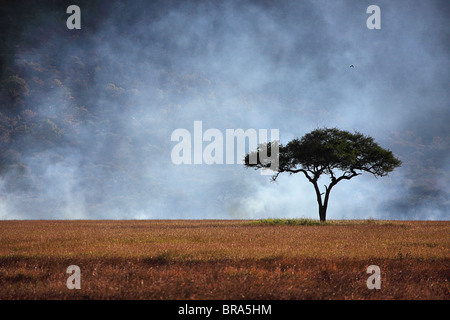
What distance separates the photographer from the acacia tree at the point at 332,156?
1570 inches

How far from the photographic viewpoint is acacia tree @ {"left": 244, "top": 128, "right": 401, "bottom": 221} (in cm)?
3988

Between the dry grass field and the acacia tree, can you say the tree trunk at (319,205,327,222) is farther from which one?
the dry grass field

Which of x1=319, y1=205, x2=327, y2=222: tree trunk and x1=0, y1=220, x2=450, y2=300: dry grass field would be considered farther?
x1=319, y1=205, x2=327, y2=222: tree trunk

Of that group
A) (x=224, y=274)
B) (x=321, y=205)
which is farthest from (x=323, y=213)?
(x=224, y=274)

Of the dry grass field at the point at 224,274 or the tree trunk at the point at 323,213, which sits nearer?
the dry grass field at the point at 224,274

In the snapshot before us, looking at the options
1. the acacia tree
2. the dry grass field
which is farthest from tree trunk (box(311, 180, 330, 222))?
the dry grass field

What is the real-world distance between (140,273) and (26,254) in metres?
6.54

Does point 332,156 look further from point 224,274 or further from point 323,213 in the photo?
point 224,274

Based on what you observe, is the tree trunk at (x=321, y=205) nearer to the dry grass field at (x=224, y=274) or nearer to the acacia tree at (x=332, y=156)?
the acacia tree at (x=332, y=156)

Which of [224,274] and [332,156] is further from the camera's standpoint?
[332,156]

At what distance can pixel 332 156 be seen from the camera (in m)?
39.1

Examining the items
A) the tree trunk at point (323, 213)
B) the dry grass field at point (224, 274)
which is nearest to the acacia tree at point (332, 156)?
the tree trunk at point (323, 213)

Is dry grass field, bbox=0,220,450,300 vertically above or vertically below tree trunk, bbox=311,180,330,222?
below
